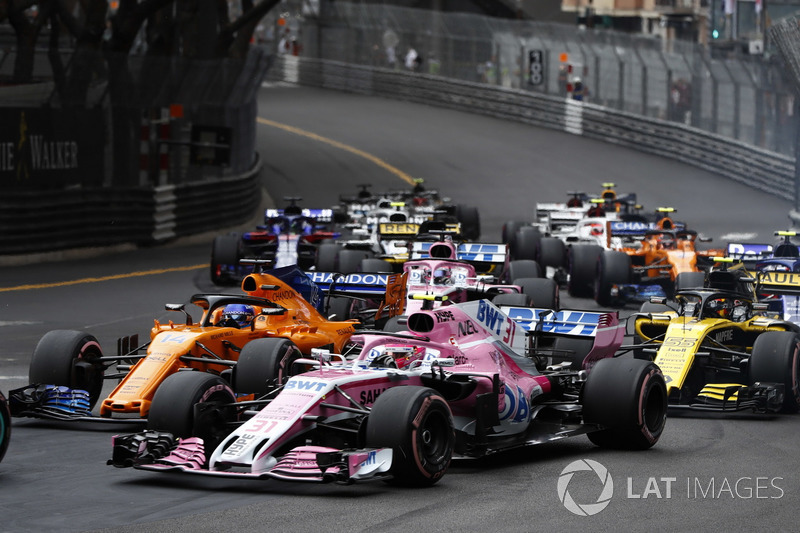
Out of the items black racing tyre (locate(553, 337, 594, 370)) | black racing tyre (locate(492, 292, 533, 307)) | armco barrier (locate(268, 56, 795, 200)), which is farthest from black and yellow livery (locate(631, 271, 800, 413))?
armco barrier (locate(268, 56, 795, 200))

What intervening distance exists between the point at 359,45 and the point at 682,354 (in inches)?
1890

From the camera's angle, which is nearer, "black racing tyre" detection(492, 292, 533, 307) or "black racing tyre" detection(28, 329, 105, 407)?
"black racing tyre" detection(28, 329, 105, 407)

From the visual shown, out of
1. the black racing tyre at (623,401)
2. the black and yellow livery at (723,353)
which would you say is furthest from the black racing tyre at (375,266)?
the black racing tyre at (623,401)

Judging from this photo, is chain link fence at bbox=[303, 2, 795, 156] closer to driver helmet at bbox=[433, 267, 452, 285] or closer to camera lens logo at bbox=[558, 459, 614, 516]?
driver helmet at bbox=[433, 267, 452, 285]

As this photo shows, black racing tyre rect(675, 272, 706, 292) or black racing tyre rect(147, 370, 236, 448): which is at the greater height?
black racing tyre rect(147, 370, 236, 448)

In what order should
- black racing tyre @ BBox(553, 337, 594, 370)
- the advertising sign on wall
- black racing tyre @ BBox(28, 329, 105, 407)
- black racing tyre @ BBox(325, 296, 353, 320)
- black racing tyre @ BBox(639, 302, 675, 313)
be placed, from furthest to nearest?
the advertising sign on wall → black racing tyre @ BBox(325, 296, 353, 320) → black racing tyre @ BBox(639, 302, 675, 313) → black racing tyre @ BBox(553, 337, 594, 370) → black racing tyre @ BBox(28, 329, 105, 407)

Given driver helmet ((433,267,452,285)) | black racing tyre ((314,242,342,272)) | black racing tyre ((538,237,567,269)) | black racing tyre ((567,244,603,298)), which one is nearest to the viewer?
driver helmet ((433,267,452,285))

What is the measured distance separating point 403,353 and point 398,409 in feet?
5.21

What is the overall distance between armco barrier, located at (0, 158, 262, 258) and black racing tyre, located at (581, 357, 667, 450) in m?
17.1

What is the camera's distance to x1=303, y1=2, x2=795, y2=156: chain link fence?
42.8 meters

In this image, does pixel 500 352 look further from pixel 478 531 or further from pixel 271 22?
pixel 271 22

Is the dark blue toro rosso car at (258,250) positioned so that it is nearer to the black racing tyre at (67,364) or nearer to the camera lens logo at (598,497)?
the black racing tyre at (67,364)

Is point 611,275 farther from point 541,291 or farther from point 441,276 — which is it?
point 441,276

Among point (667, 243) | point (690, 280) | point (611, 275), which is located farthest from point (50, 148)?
point (690, 280)
